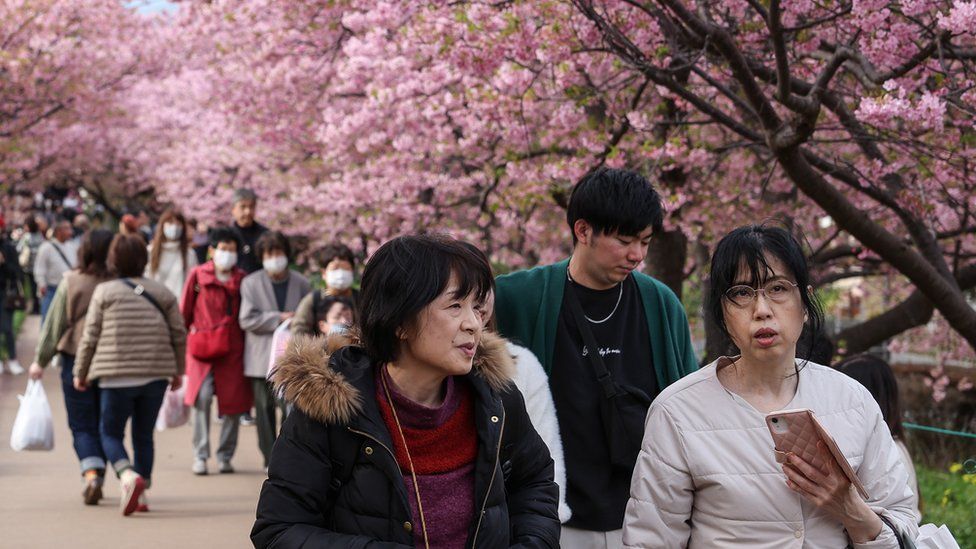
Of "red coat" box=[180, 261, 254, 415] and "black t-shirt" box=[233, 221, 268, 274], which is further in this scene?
"black t-shirt" box=[233, 221, 268, 274]

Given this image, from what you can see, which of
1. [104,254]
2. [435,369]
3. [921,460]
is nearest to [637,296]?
[435,369]

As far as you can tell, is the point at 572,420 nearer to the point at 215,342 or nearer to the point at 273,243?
the point at 273,243

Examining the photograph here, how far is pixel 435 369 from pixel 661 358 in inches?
47.5

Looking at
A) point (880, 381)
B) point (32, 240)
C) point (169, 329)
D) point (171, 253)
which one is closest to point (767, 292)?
point (880, 381)

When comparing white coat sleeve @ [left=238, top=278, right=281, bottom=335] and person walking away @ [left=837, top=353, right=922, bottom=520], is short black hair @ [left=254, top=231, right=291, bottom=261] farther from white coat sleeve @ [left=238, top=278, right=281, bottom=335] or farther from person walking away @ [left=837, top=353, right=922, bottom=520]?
person walking away @ [left=837, top=353, right=922, bottom=520]

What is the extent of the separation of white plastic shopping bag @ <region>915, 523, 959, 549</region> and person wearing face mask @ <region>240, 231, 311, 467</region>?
6.04 metres

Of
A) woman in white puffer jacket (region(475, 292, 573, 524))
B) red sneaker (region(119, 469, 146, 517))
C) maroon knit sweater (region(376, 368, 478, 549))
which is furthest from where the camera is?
red sneaker (region(119, 469, 146, 517))

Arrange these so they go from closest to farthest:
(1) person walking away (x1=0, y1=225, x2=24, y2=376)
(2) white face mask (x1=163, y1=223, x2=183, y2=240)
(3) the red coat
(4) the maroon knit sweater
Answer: (4) the maroon knit sweater
(3) the red coat
(2) white face mask (x1=163, y1=223, x2=183, y2=240)
(1) person walking away (x1=0, y1=225, x2=24, y2=376)

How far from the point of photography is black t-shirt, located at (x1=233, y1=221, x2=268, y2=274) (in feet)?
30.8

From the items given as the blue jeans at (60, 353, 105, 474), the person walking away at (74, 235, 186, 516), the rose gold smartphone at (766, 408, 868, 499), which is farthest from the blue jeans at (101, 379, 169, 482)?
the rose gold smartphone at (766, 408, 868, 499)

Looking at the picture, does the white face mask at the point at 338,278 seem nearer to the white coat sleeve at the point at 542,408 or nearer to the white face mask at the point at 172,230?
the white face mask at the point at 172,230

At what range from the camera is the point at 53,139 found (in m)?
26.2

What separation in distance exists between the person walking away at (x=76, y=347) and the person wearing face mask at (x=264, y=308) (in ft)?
3.69

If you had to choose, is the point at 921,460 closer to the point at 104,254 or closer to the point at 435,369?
the point at 104,254
